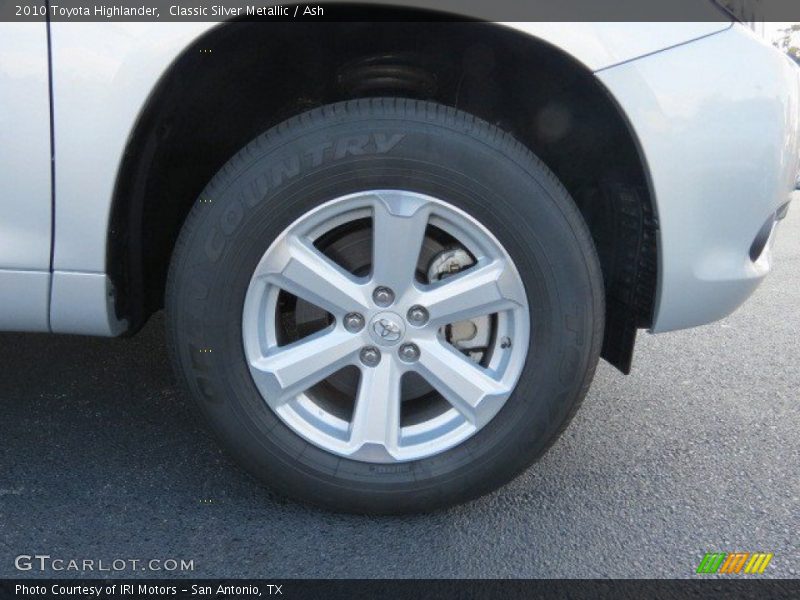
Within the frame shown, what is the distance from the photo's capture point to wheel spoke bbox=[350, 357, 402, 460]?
1.74 meters

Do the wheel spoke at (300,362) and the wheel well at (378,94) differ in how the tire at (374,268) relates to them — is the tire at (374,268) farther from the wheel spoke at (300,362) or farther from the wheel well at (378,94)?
the wheel well at (378,94)

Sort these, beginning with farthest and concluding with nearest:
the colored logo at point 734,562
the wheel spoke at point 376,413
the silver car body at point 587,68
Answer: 1. the wheel spoke at point 376,413
2. the colored logo at point 734,562
3. the silver car body at point 587,68

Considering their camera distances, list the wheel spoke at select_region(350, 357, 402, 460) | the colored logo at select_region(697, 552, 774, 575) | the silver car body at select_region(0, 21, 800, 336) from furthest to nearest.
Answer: the wheel spoke at select_region(350, 357, 402, 460)
the colored logo at select_region(697, 552, 774, 575)
the silver car body at select_region(0, 21, 800, 336)

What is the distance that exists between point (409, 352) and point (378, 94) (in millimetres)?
677

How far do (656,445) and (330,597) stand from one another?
44.1 inches

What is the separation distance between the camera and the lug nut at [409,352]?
1.73 m

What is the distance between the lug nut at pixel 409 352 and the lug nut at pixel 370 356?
0.05 m

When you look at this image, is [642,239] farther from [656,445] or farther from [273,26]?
[273,26]

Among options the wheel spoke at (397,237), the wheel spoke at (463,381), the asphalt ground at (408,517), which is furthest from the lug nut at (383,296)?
the asphalt ground at (408,517)

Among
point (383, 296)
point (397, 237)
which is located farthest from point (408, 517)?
point (397, 237)

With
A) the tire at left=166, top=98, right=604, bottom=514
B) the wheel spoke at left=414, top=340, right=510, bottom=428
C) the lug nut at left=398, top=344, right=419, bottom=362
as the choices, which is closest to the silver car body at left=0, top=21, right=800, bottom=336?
the tire at left=166, top=98, right=604, bottom=514

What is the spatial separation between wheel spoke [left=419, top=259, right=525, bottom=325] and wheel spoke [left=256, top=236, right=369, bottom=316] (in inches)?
6.3

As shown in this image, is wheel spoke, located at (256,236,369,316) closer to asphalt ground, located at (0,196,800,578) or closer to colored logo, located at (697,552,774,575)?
asphalt ground, located at (0,196,800,578)

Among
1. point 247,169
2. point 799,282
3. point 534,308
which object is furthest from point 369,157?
point 799,282
